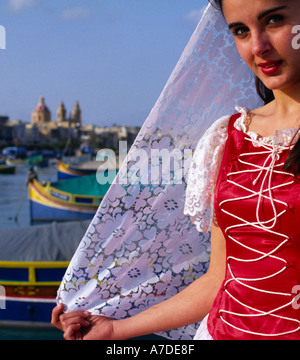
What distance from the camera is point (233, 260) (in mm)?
917

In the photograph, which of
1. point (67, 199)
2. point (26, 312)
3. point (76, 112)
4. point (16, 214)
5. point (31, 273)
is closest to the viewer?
point (31, 273)

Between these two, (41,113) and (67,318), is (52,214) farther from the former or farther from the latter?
(41,113)

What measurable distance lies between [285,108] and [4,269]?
3844mm

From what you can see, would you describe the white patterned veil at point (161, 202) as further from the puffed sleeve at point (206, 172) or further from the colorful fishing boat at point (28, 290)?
the colorful fishing boat at point (28, 290)

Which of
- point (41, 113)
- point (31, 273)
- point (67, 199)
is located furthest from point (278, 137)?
point (41, 113)

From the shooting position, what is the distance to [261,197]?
33.5 inches

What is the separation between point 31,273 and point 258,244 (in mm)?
3765

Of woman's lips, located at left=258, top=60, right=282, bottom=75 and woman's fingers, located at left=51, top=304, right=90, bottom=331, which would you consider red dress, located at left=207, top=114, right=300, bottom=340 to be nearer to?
woman's lips, located at left=258, top=60, right=282, bottom=75

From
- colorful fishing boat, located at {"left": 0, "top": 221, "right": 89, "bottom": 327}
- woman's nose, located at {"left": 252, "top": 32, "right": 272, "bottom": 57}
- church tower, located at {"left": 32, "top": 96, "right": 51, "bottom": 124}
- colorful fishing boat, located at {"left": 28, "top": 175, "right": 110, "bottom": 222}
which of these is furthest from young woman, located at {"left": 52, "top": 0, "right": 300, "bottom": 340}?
church tower, located at {"left": 32, "top": 96, "right": 51, "bottom": 124}

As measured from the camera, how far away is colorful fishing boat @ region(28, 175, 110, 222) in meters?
12.0

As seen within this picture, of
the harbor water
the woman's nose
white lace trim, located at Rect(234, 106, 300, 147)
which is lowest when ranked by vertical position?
the harbor water

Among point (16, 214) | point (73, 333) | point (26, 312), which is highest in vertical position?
point (73, 333)

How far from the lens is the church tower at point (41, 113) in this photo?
86938 mm
